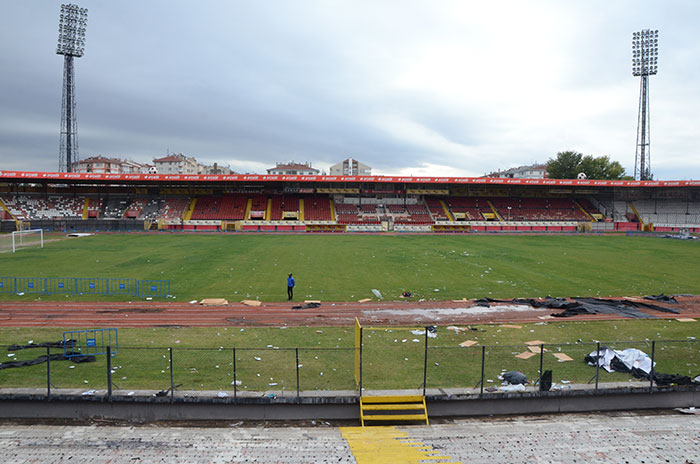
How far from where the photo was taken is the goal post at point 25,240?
34594 millimetres

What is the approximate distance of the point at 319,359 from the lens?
10648mm

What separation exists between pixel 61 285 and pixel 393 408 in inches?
765

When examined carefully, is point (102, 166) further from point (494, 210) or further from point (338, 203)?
point (494, 210)

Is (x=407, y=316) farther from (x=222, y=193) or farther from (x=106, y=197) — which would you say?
(x=106, y=197)

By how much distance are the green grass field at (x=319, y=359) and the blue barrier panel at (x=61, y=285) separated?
20.7 ft

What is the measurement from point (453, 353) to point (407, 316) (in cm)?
454

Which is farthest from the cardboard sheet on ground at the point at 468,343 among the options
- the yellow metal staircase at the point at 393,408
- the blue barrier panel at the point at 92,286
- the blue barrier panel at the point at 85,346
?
the blue barrier panel at the point at 92,286

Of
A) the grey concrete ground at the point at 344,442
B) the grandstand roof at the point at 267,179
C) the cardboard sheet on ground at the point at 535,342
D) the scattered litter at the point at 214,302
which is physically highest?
the grandstand roof at the point at 267,179

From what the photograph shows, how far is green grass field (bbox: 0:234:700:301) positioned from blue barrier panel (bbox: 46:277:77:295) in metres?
1.08

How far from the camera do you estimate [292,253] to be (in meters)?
32.5

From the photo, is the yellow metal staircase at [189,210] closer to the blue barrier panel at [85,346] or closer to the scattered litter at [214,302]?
the scattered litter at [214,302]

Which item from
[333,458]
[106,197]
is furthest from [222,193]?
[333,458]

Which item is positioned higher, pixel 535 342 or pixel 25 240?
pixel 25 240

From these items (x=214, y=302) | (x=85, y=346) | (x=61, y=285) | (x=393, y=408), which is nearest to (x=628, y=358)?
(x=393, y=408)
